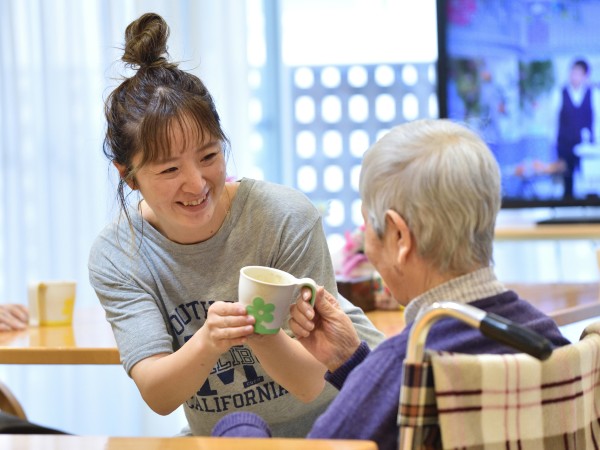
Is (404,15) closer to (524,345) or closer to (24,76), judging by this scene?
(24,76)

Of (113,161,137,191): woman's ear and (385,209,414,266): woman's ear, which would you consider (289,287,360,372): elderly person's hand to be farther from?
(113,161,137,191): woman's ear

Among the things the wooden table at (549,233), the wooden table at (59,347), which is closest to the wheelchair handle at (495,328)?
the wooden table at (59,347)

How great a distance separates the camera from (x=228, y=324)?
148cm

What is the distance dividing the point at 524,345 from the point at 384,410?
0.74ft

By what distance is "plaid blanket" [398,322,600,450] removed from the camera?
1154 millimetres

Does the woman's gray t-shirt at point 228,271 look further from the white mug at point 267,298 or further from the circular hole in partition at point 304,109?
the circular hole in partition at point 304,109

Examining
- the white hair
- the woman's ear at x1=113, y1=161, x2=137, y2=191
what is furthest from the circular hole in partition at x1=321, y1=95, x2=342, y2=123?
the white hair

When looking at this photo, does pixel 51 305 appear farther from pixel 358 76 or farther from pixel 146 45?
pixel 358 76

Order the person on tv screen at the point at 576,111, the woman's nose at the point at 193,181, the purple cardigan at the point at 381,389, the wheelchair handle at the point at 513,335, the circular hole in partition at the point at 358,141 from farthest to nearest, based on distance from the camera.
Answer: the circular hole in partition at the point at 358,141, the person on tv screen at the point at 576,111, the woman's nose at the point at 193,181, the purple cardigan at the point at 381,389, the wheelchair handle at the point at 513,335

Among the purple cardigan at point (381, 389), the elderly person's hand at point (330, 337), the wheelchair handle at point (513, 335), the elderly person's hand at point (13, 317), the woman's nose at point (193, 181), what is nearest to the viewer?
the wheelchair handle at point (513, 335)

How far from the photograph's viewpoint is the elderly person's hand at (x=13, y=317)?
240 cm

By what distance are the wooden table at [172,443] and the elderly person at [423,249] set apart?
0.29 ft

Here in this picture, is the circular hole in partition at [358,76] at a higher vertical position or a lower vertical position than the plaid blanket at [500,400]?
higher

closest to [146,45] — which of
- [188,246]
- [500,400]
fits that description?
[188,246]
